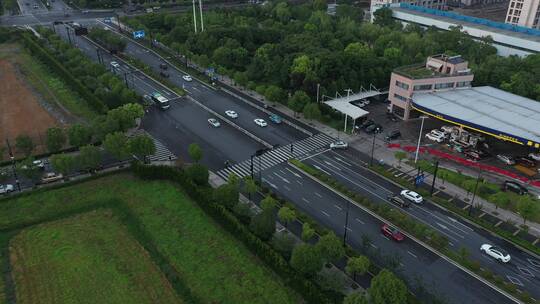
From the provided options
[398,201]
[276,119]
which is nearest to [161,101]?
[276,119]

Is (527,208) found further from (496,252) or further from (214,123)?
(214,123)

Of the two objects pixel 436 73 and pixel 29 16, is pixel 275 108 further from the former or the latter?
pixel 29 16

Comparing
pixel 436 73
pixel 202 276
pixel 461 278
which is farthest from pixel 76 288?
pixel 436 73

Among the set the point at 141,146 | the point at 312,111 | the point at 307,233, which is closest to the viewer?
the point at 307,233

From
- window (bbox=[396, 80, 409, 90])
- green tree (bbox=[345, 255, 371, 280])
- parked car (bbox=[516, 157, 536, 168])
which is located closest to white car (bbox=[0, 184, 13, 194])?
green tree (bbox=[345, 255, 371, 280])

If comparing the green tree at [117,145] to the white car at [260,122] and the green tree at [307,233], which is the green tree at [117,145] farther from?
the green tree at [307,233]

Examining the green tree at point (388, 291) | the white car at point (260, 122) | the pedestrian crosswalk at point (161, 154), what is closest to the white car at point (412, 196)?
the green tree at point (388, 291)
